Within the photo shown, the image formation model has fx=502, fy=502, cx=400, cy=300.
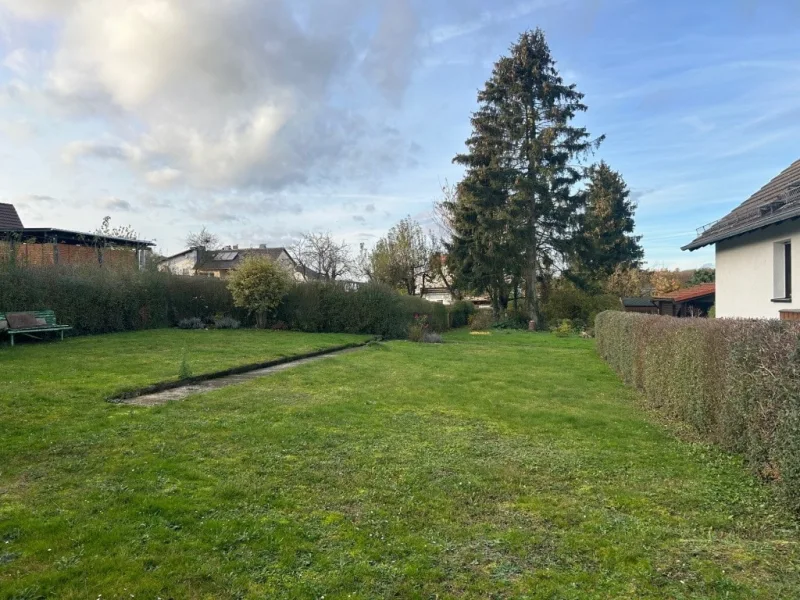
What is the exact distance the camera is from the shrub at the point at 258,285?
69.8 feet

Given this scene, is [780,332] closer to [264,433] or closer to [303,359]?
[264,433]

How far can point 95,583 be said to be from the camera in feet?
9.01

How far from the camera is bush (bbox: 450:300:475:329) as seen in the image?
110 feet

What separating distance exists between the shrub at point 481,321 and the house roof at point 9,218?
24.1 m

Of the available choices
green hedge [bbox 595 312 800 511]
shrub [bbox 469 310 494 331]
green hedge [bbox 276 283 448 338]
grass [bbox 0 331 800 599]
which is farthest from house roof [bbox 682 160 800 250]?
shrub [bbox 469 310 494 331]

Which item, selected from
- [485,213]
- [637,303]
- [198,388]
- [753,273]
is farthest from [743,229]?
[637,303]

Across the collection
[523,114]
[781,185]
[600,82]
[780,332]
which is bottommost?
[780,332]

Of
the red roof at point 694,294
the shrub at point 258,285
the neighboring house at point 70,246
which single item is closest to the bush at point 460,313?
the red roof at point 694,294

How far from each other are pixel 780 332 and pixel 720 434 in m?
1.72

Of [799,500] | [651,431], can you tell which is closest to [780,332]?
[799,500]

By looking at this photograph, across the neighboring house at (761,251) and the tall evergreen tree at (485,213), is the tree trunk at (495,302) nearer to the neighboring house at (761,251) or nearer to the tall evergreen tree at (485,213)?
the tall evergreen tree at (485,213)

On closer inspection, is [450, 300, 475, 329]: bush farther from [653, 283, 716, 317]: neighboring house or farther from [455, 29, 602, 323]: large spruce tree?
[653, 283, 716, 317]: neighboring house

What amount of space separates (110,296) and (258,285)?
5.63 metres

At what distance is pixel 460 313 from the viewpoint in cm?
3494
